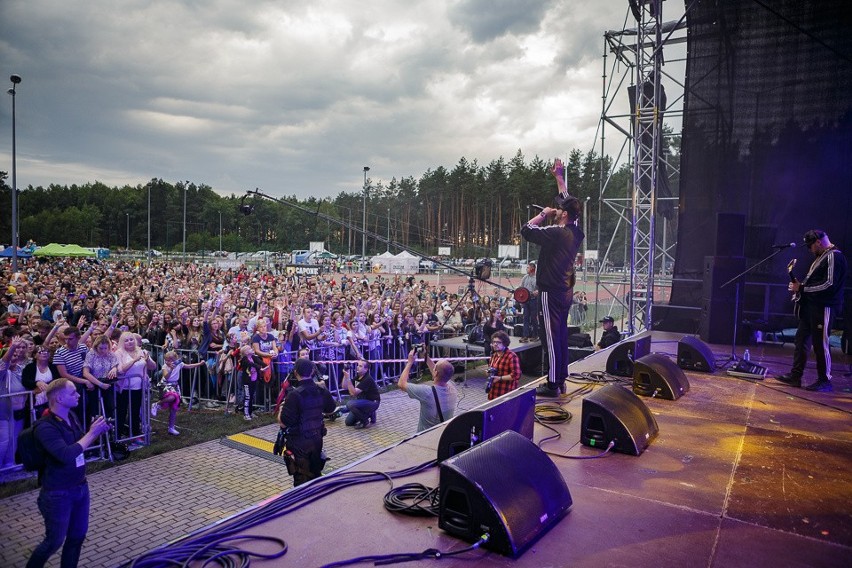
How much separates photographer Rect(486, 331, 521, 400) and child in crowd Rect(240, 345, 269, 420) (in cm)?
481

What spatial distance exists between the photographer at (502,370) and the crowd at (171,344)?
1.65 meters

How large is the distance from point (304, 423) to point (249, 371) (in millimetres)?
4205

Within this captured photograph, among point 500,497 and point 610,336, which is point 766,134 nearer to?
point 610,336

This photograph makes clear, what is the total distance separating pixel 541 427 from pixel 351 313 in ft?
27.0

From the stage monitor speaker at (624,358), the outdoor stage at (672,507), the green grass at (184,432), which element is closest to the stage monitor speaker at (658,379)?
the outdoor stage at (672,507)

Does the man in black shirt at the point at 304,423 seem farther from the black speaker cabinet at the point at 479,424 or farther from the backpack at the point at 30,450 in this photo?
the black speaker cabinet at the point at 479,424

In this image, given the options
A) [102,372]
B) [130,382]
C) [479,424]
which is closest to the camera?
[479,424]

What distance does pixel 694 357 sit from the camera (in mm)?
6996

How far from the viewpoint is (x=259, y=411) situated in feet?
30.7

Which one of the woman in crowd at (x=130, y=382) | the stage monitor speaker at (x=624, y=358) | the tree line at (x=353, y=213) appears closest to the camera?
the stage monitor speaker at (x=624, y=358)

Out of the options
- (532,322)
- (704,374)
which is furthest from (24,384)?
(532,322)

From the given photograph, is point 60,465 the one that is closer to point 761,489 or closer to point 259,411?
point 761,489

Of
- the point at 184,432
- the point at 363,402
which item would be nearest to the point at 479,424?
the point at 363,402

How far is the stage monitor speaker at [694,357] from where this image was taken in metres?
6.93
